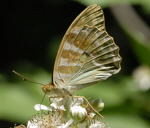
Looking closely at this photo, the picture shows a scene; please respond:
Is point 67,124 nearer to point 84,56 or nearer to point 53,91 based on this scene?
point 53,91

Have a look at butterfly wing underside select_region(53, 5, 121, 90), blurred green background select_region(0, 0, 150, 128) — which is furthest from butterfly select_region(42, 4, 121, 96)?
blurred green background select_region(0, 0, 150, 128)

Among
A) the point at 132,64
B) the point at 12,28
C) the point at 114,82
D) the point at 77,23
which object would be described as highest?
the point at 12,28

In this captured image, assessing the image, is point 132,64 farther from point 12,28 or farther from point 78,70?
point 78,70

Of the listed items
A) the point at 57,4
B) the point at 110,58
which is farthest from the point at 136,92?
the point at 57,4

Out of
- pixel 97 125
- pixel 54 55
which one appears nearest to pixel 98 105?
pixel 97 125

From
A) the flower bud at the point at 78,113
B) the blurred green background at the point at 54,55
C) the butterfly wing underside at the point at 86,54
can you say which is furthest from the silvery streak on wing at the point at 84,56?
the blurred green background at the point at 54,55

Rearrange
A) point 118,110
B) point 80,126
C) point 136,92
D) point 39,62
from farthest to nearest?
point 39,62 → point 136,92 → point 118,110 → point 80,126
